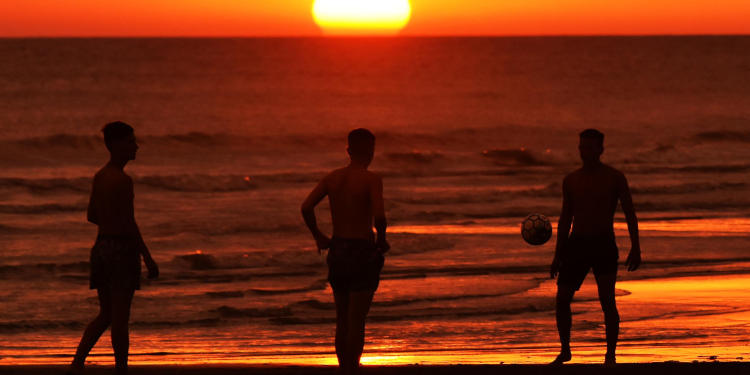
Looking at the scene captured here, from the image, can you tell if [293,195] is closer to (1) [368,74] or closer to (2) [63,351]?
(2) [63,351]

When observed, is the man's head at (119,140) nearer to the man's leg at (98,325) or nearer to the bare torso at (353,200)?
the man's leg at (98,325)

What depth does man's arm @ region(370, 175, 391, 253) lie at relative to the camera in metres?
7.46

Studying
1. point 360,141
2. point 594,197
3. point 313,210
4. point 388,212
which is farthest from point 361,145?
point 388,212

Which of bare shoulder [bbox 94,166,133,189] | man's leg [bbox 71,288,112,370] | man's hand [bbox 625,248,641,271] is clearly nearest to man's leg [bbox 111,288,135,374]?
man's leg [bbox 71,288,112,370]

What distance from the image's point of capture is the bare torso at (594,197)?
875cm

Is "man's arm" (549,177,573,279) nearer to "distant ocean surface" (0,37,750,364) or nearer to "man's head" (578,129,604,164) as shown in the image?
"man's head" (578,129,604,164)

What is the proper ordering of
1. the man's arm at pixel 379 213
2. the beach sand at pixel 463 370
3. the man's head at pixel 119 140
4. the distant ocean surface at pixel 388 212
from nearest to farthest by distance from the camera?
the man's arm at pixel 379 213, the man's head at pixel 119 140, the beach sand at pixel 463 370, the distant ocean surface at pixel 388 212

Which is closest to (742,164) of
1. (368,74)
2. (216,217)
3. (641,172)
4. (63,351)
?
(641,172)

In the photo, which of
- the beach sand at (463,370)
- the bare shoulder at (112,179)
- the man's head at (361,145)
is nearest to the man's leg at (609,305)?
the beach sand at (463,370)

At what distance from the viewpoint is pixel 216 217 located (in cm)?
2606

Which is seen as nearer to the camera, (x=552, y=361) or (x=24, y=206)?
(x=552, y=361)

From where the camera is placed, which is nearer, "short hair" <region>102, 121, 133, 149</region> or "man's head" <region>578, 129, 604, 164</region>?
"short hair" <region>102, 121, 133, 149</region>

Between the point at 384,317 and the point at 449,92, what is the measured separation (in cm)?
8635

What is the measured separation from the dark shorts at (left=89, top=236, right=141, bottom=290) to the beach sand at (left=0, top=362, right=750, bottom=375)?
1.00 meters
